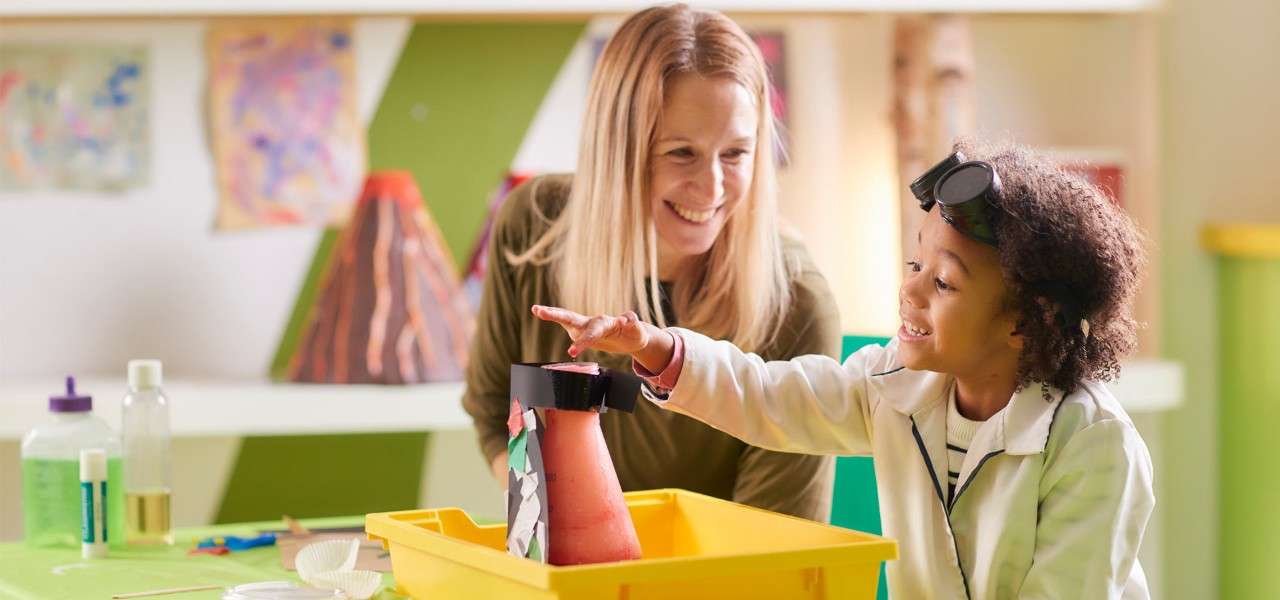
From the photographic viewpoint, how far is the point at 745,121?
4.75ft

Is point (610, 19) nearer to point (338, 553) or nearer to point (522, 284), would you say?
point (522, 284)

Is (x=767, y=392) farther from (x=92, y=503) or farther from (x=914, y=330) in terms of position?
(x=92, y=503)

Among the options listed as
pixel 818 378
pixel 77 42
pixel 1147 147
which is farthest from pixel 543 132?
pixel 818 378

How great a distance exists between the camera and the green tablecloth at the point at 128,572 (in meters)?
1.21

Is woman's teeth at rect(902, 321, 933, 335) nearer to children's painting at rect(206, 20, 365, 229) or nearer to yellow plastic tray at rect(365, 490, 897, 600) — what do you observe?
yellow plastic tray at rect(365, 490, 897, 600)

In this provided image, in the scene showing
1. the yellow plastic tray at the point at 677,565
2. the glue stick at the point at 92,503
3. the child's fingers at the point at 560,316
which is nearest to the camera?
the yellow plastic tray at the point at 677,565

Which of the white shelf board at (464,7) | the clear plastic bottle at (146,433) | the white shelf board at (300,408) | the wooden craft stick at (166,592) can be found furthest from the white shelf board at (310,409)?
the wooden craft stick at (166,592)

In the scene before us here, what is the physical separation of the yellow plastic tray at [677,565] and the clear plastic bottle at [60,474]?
1.54ft

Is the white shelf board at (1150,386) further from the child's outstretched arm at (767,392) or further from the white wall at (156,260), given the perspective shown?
the white wall at (156,260)

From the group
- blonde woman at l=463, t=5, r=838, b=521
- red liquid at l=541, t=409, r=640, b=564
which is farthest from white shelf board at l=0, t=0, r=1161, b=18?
red liquid at l=541, t=409, r=640, b=564

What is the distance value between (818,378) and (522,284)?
1.54 ft

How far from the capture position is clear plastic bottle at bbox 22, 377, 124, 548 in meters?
1.41

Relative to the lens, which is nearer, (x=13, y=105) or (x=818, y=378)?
(x=818, y=378)

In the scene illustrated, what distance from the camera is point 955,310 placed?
1.10 m
